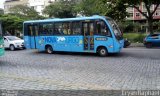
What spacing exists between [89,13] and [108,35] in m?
34.6

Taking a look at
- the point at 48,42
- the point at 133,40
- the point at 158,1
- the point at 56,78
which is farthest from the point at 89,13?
the point at 56,78

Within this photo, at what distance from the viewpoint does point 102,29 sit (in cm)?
1789

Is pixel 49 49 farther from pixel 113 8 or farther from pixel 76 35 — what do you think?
pixel 113 8

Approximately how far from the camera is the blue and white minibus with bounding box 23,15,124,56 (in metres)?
17.8

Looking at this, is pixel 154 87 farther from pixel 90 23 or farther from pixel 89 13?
pixel 89 13

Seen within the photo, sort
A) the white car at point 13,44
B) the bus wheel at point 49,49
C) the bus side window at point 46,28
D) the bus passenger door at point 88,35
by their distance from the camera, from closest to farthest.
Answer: the bus passenger door at point 88,35 < the bus side window at point 46,28 < the bus wheel at point 49,49 < the white car at point 13,44

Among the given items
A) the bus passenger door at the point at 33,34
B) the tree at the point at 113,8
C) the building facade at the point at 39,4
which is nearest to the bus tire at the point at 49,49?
the bus passenger door at the point at 33,34

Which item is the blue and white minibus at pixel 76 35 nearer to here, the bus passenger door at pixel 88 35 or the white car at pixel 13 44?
the bus passenger door at pixel 88 35

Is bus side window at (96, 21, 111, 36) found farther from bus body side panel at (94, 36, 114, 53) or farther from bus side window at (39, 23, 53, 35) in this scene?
bus side window at (39, 23, 53, 35)

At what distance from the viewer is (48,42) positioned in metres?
20.6

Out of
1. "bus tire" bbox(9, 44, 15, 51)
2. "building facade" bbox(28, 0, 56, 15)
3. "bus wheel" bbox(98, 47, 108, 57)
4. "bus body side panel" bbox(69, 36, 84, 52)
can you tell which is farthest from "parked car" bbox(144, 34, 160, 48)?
"building facade" bbox(28, 0, 56, 15)

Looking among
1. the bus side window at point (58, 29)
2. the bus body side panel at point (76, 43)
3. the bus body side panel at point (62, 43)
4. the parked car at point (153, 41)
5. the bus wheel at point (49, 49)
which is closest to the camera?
the bus body side panel at point (76, 43)

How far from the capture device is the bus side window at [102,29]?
58.1 ft

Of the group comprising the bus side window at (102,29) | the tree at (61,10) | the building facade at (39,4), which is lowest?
the bus side window at (102,29)
